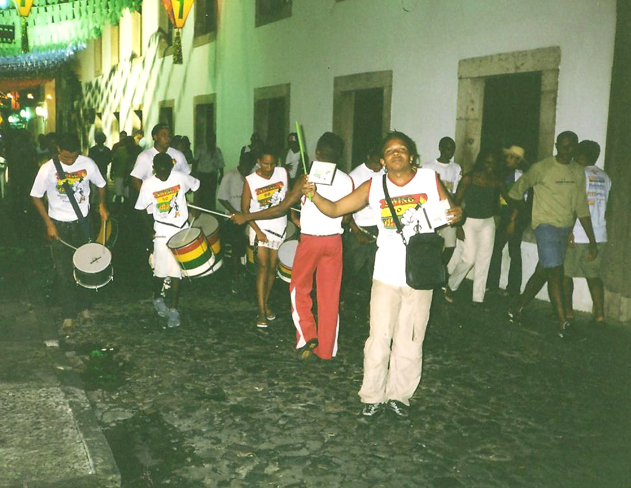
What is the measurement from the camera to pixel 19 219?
14.5 meters

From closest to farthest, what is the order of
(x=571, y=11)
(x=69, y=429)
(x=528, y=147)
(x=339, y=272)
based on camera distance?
(x=69, y=429) < (x=339, y=272) < (x=571, y=11) < (x=528, y=147)

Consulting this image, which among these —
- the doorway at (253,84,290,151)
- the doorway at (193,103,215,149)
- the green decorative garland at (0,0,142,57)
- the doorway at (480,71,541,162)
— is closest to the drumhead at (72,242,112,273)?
the doorway at (480,71,541,162)

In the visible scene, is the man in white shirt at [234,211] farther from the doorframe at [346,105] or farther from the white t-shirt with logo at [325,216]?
the white t-shirt with logo at [325,216]

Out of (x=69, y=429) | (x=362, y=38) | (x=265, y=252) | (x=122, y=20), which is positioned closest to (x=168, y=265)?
(x=265, y=252)

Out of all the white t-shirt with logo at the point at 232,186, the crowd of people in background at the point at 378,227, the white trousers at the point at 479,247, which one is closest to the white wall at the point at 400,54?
the crowd of people in background at the point at 378,227

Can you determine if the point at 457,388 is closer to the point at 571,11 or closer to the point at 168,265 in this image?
the point at 168,265

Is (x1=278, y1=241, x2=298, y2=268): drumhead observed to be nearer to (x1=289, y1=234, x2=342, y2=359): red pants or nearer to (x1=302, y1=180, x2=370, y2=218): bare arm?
(x1=289, y1=234, x2=342, y2=359): red pants

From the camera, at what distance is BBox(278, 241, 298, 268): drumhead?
6.75m

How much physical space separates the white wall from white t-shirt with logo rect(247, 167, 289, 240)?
333 centimetres

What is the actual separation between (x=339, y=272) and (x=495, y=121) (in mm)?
4635

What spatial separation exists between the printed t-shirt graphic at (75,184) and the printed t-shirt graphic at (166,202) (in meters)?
0.67

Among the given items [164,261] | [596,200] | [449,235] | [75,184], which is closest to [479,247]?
[449,235]

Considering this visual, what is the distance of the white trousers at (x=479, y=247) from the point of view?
796cm

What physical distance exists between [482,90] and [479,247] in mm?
2503
